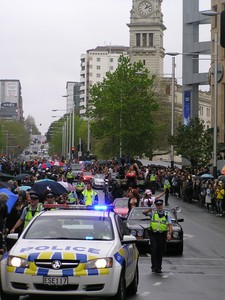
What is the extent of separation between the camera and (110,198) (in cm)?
4094

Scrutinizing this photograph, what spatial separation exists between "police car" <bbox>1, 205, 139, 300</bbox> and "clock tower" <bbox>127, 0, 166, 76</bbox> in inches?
6359

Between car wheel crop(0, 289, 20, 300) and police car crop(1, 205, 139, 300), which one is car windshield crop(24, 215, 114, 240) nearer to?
police car crop(1, 205, 139, 300)

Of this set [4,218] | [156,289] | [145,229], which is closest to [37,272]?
[156,289]

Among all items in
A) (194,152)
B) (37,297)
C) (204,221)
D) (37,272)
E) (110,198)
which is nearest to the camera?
(37,272)

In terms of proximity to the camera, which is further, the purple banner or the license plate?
the purple banner

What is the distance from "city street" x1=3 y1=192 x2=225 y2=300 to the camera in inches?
551

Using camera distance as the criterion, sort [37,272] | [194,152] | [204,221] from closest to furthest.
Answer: [37,272] < [204,221] < [194,152]

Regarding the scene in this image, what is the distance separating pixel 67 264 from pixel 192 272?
6.83 meters

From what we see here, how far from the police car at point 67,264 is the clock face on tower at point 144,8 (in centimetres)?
16453

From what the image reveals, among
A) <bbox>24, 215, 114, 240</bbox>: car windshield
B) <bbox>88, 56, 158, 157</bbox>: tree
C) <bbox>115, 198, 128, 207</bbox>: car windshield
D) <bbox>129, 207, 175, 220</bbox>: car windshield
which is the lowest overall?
<bbox>115, 198, 128, 207</bbox>: car windshield

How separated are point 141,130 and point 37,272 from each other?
65.0 meters

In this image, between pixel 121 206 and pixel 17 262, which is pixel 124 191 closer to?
pixel 121 206

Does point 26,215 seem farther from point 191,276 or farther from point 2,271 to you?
point 2,271

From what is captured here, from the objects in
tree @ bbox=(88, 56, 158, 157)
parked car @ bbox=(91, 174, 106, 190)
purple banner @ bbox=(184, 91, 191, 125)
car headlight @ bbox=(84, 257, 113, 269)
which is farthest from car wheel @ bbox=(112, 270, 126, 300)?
tree @ bbox=(88, 56, 158, 157)
